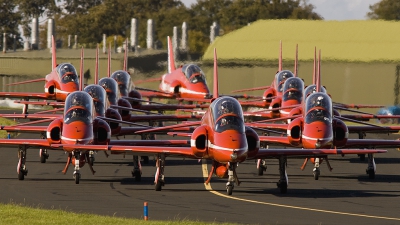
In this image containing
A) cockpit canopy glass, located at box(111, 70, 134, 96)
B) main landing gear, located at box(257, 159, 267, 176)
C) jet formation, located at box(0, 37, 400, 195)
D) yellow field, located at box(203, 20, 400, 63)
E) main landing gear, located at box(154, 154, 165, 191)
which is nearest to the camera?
jet formation, located at box(0, 37, 400, 195)

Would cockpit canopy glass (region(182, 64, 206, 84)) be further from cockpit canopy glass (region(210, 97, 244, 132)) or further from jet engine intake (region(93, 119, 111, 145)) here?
cockpit canopy glass (region(210, 97, 244, 132))

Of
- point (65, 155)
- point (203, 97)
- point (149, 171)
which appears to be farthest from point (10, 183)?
point (203, 97)

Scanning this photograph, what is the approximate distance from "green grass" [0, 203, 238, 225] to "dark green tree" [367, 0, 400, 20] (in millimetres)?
92115

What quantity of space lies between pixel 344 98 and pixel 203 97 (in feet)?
65.5

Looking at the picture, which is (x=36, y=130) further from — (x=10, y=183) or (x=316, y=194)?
(x=316, y=194)

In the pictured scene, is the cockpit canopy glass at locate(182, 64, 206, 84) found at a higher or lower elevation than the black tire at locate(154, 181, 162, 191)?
higher

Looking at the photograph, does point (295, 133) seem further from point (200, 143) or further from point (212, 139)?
point (212, 139)

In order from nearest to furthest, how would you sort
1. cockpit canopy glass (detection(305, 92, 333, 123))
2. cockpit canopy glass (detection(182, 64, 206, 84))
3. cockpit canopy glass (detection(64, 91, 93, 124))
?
1. cockpit canopy glass (detection(64, 91, 93, 124))
2. cockpit canopy glass (detection(305, 92, 333, 123))
3. cockpit canopy glass (detection(182, 64, 206, 84))

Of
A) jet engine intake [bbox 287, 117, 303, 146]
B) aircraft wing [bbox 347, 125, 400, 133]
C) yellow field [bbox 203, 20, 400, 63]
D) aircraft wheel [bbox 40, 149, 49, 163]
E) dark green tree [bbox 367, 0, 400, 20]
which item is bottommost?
aircraft wheel [bbox 40, 149, 49, 163]

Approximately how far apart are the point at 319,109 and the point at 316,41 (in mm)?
41221

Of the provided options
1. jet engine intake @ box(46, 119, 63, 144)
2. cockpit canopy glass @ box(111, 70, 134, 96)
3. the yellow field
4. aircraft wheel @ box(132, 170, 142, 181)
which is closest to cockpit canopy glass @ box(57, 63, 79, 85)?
cockpit canopy glass @ box(111, 70, 134, 96)

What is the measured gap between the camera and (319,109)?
31.0 m

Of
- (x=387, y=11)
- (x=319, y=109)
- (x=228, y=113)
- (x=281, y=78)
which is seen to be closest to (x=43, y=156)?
(x=319, y=109)

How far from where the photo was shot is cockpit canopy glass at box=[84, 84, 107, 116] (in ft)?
111
